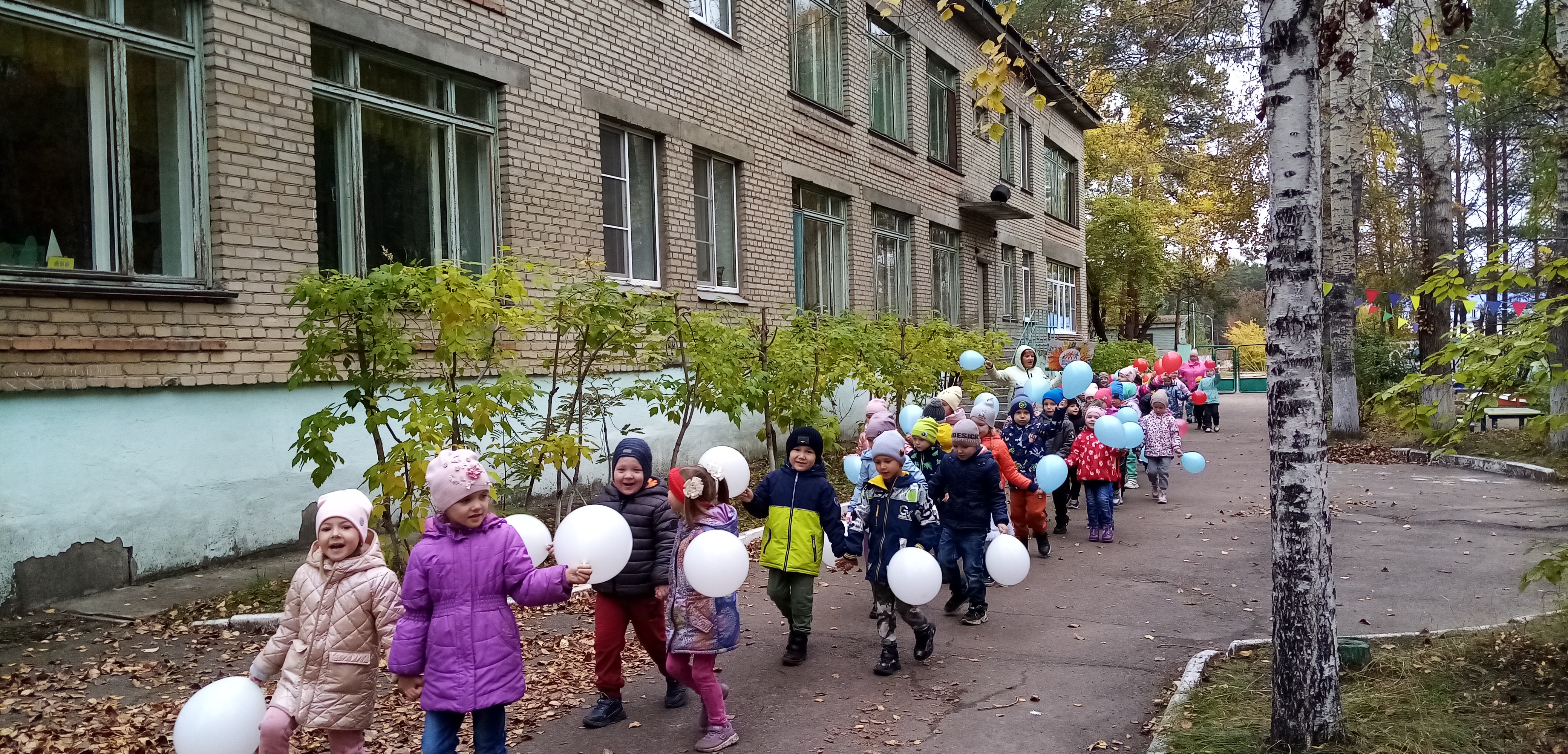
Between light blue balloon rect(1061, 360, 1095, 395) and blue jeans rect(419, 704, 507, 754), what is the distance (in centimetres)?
819

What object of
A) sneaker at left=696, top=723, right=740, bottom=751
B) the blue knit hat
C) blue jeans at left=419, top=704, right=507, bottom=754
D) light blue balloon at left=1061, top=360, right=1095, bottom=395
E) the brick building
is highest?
the brick building

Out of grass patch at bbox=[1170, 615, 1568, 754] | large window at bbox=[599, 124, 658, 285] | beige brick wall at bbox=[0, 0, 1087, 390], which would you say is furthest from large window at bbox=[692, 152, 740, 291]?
grass patch at bbox=[1170, 615, 1568, 754]

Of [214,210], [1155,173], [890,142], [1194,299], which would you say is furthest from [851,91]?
[1194,299]

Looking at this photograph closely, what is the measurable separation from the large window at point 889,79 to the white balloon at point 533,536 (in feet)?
49.9

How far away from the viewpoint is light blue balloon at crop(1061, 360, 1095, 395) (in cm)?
1098

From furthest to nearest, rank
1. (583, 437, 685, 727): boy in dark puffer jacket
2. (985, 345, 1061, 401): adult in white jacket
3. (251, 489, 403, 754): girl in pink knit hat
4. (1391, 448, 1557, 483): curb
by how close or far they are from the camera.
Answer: (1391, 448, 1557, 483): curb, (985, 345, 1061, 401): adult in white jacket, (583, 437, 685, 727): boy in dark puffer jacket, (251, 489, 403, 754): girl in pink knit hat

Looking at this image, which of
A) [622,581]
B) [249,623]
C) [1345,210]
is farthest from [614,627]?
[1345,210]

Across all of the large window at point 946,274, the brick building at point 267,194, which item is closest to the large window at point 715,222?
the brick building at point 267,194

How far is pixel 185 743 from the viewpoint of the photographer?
141 inches

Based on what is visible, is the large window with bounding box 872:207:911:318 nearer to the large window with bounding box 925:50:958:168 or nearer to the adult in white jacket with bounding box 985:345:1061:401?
the large window with bounding box 925:50:958:168

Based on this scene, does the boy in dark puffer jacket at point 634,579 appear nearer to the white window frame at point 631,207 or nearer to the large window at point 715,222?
the white window frame at point 631,207

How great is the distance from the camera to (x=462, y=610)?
3732mm

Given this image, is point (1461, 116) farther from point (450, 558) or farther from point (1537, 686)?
point (450, 558)

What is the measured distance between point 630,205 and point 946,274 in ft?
37.2
